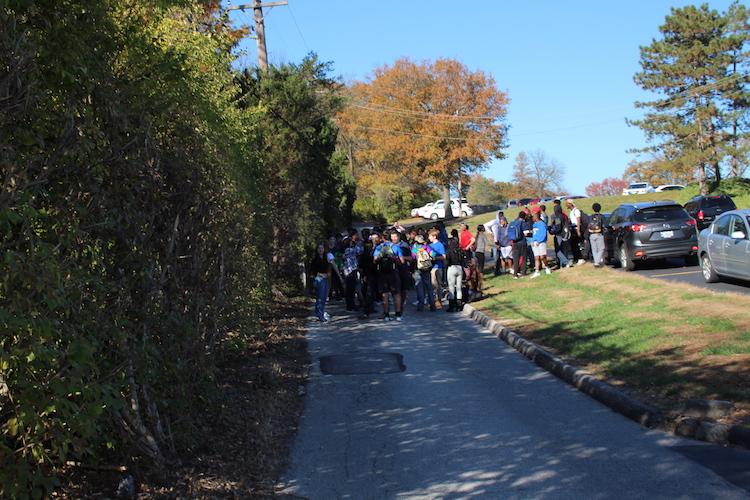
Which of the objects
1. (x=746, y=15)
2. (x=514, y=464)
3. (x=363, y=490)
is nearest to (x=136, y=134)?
(x=363, y=490)

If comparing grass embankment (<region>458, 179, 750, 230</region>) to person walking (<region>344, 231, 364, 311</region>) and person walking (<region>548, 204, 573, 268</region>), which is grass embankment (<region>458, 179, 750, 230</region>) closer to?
person walking (<region>548, 204, 573, 268</region>)

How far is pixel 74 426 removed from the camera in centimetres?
450

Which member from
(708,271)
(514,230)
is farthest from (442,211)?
(708,271)

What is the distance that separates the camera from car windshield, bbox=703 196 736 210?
1320 inches

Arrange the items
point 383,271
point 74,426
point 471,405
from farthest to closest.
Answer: point 383,271 → point 471,405 → point 74,426

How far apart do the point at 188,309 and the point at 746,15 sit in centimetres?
5384

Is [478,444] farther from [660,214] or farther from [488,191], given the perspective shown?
[488,191]

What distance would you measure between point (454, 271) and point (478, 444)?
403 inches

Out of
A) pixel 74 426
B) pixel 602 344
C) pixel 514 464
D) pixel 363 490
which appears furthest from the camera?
pixel 602 344

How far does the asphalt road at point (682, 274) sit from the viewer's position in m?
15.3

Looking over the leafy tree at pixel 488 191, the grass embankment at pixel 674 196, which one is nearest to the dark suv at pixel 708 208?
the grass embankment at pixel 674 196

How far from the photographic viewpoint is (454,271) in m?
17.5

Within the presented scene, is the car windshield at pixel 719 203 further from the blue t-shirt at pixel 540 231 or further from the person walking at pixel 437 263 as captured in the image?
the person walking at pixel 437 263

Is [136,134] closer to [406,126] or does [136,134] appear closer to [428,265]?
[428,265]
